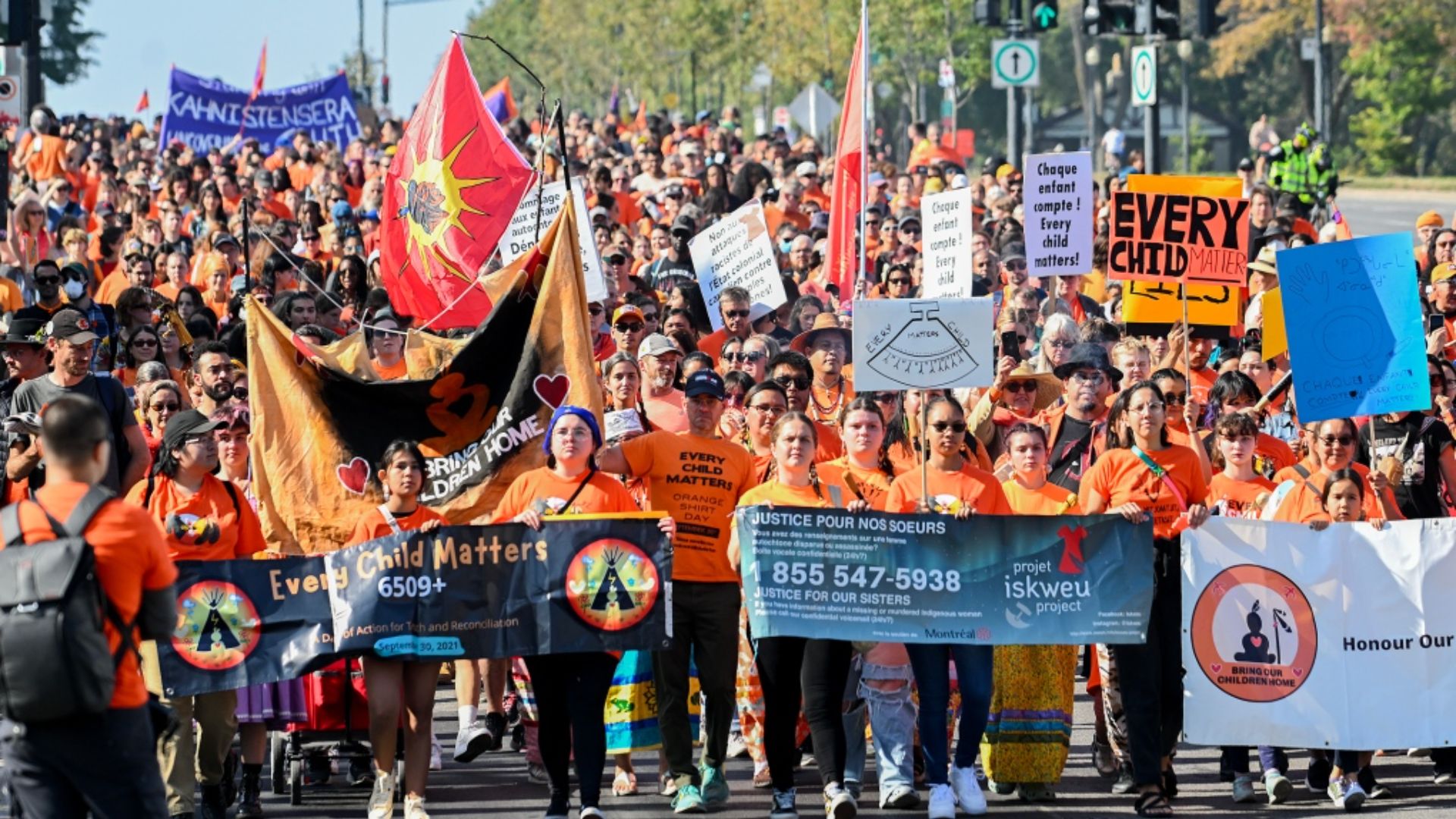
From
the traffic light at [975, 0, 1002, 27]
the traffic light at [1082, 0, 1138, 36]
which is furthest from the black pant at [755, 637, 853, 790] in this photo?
the traffic light at [975, 0, 1002, 27]

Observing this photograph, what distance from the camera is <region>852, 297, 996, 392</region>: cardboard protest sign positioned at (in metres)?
10.1

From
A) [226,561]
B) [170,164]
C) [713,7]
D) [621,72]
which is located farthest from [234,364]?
[621,72]

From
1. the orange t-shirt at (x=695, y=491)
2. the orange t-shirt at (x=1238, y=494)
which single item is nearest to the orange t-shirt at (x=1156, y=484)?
the orange t-shirt at (x=1238, y=494)

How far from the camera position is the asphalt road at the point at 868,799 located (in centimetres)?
967

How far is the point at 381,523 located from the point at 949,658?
2.35 m

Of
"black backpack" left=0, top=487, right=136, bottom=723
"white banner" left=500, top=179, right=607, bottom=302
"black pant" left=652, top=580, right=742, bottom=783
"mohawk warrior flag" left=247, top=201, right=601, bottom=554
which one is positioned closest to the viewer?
"black backpack" left=0, top=487, right=136, bottom=723

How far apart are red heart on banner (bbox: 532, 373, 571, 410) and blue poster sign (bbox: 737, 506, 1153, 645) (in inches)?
58.8

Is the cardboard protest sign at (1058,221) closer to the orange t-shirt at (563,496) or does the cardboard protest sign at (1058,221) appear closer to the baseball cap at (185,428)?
the orange t-shirt at (563,496)

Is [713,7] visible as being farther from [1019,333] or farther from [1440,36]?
[1019,333]

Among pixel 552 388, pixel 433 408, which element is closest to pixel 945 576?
pixel 552 388

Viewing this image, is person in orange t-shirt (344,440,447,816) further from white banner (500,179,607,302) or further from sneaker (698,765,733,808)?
white banner (500,179,607,302)

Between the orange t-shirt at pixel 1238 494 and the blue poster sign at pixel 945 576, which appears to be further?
the orange t-shirt at pixel 1238 494

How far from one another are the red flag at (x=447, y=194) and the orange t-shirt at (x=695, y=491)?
392 cm

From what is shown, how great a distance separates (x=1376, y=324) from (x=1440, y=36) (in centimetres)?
6084
